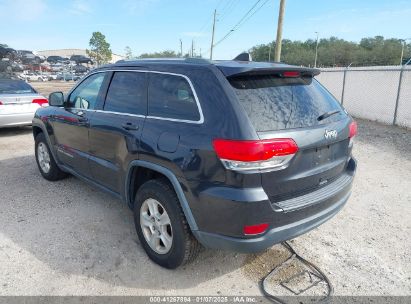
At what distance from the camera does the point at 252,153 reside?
2334 mm

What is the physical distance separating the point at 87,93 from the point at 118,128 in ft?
3.48

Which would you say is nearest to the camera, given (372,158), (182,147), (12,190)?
(182,147)

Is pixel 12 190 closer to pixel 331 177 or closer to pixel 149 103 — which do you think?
pixel 149 103

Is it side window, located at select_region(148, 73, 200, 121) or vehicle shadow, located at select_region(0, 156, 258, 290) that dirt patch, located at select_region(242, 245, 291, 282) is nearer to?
vehicle shadow, located at select_region(0, 156, 258, 290)

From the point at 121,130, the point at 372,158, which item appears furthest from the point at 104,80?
the point at 372,158

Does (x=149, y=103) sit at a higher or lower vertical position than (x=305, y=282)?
higher

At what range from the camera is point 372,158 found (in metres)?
6.72

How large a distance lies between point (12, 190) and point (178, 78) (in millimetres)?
3415

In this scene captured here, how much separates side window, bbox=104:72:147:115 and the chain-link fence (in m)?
8.80

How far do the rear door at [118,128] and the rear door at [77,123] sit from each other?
0.19 metres

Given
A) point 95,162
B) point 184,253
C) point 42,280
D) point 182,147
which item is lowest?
point 42,280

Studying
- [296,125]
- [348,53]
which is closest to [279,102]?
[296,125]

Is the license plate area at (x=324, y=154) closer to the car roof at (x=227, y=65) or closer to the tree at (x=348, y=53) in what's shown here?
the car roof at (x=227, y=65)

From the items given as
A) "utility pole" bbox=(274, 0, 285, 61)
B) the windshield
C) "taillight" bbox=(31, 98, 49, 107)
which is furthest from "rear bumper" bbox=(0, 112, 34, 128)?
"utility pole" bbox=(274, 0, 285, 61)
